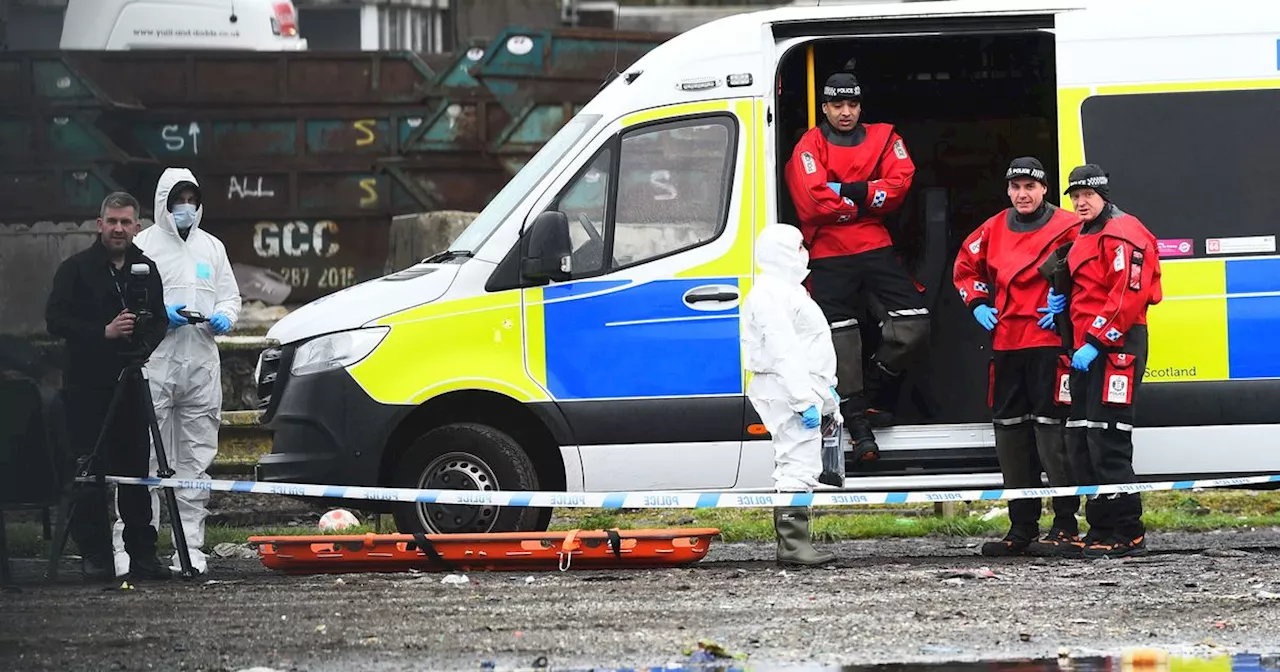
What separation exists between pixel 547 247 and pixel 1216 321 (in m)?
3.17

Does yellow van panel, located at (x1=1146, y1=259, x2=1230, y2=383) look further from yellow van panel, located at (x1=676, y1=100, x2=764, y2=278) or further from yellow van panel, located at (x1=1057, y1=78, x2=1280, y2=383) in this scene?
yellow van panel, located at (x1=676, y1=100, x2=764, y2=278)

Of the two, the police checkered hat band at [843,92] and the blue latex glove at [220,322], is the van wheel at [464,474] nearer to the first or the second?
the blue latex glove at [220,322]

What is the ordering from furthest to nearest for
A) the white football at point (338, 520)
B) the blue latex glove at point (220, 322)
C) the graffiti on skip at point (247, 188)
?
the graffiti on skip at point (247, 188) < the white football at point (338, 520) < the blue latex glove at point (220, 322)

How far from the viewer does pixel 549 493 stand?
9094 millimetres

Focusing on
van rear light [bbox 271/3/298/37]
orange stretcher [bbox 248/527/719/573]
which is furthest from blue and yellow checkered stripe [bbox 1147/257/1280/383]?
van rear light [bbox 271/3/298/37]

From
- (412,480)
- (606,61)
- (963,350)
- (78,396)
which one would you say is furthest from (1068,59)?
(606,61)

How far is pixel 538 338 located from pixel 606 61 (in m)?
7.51

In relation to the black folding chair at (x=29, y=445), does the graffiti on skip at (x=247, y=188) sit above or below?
above

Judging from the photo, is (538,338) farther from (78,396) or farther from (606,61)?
(606,61)

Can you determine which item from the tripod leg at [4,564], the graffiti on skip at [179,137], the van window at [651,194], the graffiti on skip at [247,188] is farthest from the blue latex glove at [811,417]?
the graffiti on skip at [179,137]

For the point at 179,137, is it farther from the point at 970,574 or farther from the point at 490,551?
the point at 970,574

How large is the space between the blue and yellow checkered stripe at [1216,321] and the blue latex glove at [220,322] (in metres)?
4.41

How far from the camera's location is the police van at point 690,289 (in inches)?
365

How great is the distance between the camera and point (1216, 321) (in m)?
9.36
